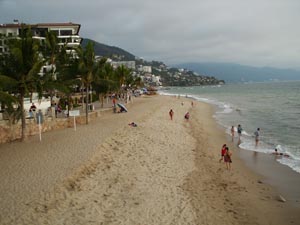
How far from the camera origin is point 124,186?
1112cm

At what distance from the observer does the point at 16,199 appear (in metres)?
9.27

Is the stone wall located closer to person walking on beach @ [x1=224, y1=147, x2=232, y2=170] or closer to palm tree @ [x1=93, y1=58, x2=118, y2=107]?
palm tree @ [x1=93, y1=58, x2=118, y2=107]

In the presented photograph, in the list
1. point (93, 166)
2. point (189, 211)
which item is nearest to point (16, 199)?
point (93, 166)

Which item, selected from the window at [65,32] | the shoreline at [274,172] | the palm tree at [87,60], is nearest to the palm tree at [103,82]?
the palm tree at [87,60]

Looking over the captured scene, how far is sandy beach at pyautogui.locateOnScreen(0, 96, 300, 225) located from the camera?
8.92 metres

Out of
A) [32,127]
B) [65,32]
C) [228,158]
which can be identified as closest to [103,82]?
[32,127]

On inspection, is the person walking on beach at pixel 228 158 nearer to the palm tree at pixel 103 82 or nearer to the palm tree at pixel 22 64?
the palm tree at pixel 22 64

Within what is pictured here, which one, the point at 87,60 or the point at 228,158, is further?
the point at 87,60

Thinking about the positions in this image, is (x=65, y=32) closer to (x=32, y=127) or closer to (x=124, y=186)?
(x=32, y=127)

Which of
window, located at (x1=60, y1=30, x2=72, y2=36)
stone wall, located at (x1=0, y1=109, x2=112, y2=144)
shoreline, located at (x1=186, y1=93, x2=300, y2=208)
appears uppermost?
window, located at (x1=60, y1=30, x2=72, y2=36)

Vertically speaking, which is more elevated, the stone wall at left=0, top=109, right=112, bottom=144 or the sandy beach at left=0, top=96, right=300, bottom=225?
the stone wall at left=0, top=109, right=112, bottom=144

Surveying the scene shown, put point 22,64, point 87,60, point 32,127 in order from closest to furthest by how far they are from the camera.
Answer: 1. point 22,64
2. point 32,127
3. point 87,60

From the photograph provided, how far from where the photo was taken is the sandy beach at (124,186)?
892 centimetres

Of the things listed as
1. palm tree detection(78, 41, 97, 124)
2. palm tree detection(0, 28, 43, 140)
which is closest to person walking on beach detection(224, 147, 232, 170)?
palm tree detection(0, 28, 43, 140)
